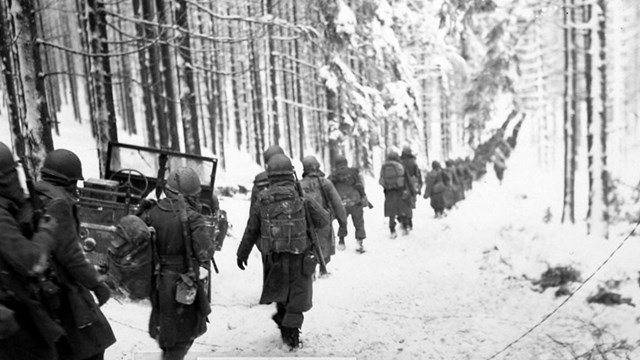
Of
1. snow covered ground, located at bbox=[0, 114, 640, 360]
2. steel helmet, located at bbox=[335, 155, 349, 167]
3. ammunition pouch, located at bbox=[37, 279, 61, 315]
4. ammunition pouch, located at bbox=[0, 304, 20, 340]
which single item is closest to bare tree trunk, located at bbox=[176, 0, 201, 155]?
snow covered ground, located at bbox=[0, 114, 640, 360]

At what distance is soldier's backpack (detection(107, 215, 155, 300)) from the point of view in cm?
425

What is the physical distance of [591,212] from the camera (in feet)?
34.3

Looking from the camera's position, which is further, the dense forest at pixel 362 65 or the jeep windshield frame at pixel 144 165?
the dense forest at pixel 362 65

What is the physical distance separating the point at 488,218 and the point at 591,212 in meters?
4.89

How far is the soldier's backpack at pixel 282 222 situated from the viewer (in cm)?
574

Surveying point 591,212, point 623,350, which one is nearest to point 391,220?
point 591,212

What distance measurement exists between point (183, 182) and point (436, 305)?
4.79m

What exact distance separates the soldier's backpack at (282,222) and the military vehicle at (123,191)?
0.94 m

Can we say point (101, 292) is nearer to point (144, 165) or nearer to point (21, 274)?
point (21, 274)

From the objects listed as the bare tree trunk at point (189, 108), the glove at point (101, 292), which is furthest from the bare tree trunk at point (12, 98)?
the glove at point (101, 292)

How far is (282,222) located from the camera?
18.9 feet

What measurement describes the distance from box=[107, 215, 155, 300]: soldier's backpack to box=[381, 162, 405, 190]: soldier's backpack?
8826mm

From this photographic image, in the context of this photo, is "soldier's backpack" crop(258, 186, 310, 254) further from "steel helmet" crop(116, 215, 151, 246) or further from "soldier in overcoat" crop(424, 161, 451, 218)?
"soldier in overcoat" crop(424, 161, 451, 218)

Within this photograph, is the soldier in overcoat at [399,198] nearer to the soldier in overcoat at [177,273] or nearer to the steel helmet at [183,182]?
the steel helmet at [183,182]
